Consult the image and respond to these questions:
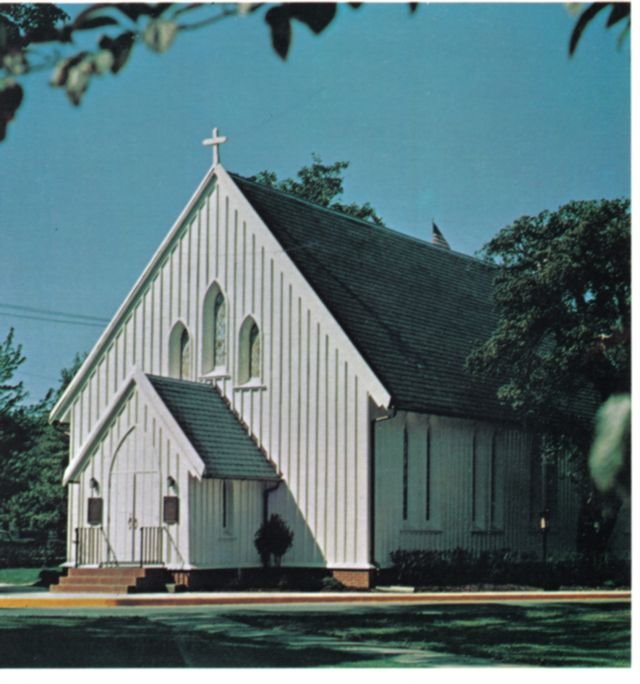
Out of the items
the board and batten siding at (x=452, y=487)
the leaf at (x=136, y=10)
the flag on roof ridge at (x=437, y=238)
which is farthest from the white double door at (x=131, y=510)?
the leaf at (x=136, y=10)

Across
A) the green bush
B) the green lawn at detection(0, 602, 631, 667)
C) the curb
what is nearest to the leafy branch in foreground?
the green lawn at detection(0, 602, 631, 667)

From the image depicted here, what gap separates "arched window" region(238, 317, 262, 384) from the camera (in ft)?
83.0

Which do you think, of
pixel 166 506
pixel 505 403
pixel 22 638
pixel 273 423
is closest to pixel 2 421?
pixel 166 506

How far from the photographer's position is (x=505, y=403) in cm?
2206

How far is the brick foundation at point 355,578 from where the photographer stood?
2320cm

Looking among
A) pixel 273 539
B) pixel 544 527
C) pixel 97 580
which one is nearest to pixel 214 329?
pixel 273 539

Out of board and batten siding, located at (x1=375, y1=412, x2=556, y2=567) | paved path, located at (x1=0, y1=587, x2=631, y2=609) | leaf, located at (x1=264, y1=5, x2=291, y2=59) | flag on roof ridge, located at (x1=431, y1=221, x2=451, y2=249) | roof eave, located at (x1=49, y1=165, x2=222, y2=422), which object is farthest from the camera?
roof eave, located at (x1=49, y1=165, x2=222, y2=422)

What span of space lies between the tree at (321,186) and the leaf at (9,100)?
42.0 feet

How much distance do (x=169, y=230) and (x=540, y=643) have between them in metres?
13.6

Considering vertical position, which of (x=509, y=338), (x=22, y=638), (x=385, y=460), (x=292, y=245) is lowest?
(x=22, y=638)

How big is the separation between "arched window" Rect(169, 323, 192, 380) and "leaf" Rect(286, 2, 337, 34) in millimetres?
21958

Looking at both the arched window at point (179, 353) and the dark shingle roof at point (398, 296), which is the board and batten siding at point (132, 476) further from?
the dark shingle roof at point (398, 296)

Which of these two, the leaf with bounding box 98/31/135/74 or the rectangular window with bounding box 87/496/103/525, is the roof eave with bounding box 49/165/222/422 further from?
the leaf with bounding box 98/31/135/74

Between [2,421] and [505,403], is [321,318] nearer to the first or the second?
[505,403]
